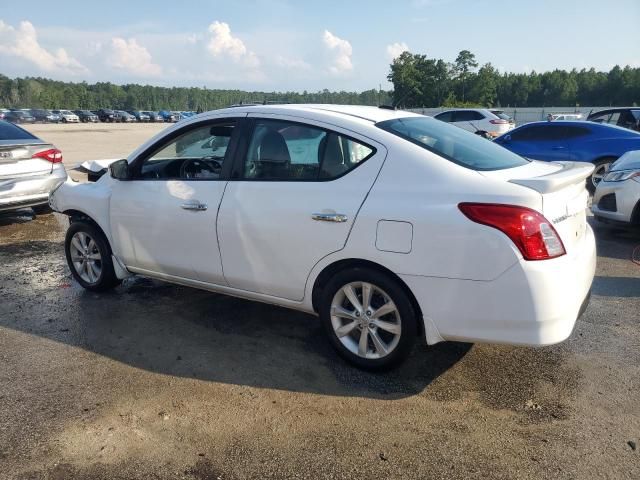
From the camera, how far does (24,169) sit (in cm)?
739

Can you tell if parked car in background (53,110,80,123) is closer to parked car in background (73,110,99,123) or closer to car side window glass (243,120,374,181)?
parked car in background (73,110,99,123)

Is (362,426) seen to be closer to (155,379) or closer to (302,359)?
(302,359)

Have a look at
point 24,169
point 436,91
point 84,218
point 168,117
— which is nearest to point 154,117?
point 168,117

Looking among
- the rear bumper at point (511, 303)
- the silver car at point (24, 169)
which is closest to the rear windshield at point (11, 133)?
the silver car at point (24, 169)

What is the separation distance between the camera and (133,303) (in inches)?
186

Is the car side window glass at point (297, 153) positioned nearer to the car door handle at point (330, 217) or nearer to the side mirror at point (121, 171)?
the car door handle at point (330, 217)

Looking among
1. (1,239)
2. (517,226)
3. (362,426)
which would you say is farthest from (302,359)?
(1,239)

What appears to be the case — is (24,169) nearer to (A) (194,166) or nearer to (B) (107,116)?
(A) (194,166)

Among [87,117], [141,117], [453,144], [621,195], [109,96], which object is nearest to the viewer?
[453,144]

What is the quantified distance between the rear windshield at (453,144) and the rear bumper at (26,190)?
536 centimetres

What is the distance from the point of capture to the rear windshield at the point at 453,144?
128 inches

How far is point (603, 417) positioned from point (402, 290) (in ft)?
4.25

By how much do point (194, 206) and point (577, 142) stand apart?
906cm

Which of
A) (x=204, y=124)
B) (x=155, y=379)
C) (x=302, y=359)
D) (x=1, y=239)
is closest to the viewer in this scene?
(x=155, y=379)
